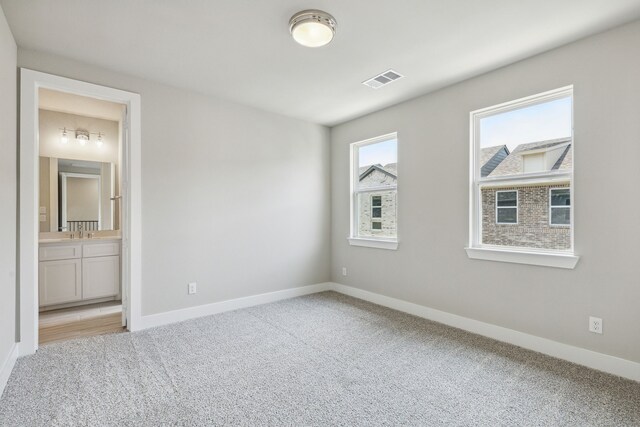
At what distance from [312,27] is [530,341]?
10.2 ft

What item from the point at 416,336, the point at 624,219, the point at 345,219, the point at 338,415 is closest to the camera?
the point at 338,415

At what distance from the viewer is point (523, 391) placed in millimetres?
2146

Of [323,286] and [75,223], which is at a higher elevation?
[75,223]

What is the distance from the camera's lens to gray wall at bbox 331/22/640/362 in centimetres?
233

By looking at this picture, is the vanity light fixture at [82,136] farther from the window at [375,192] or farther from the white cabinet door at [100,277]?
the window at [375,192]

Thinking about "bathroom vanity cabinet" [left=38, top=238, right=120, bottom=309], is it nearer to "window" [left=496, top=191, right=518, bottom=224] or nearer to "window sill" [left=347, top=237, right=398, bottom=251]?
"window sill" [left=347, top=237, right=398, bottom=251]

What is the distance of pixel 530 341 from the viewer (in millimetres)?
2785

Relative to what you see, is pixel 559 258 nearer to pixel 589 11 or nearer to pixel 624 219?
pixel 624 219

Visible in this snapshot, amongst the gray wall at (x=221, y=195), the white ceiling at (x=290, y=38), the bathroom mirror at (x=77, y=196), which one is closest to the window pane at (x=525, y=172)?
the white ceiling at (x=290, y=38)

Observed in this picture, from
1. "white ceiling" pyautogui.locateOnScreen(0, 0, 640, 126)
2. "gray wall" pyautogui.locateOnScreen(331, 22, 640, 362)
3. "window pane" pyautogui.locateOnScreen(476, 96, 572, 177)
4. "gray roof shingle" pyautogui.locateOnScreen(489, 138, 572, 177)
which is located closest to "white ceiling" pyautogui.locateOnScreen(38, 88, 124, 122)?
"white ceiling" pyautogui.locateOnScreen(0, 0, 640, 126)

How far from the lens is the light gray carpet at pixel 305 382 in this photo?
188 cm

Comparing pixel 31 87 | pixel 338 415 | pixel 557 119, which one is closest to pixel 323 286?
pixel 338 415

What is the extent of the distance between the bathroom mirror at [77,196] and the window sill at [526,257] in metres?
4.81

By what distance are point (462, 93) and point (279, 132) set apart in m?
2.31
